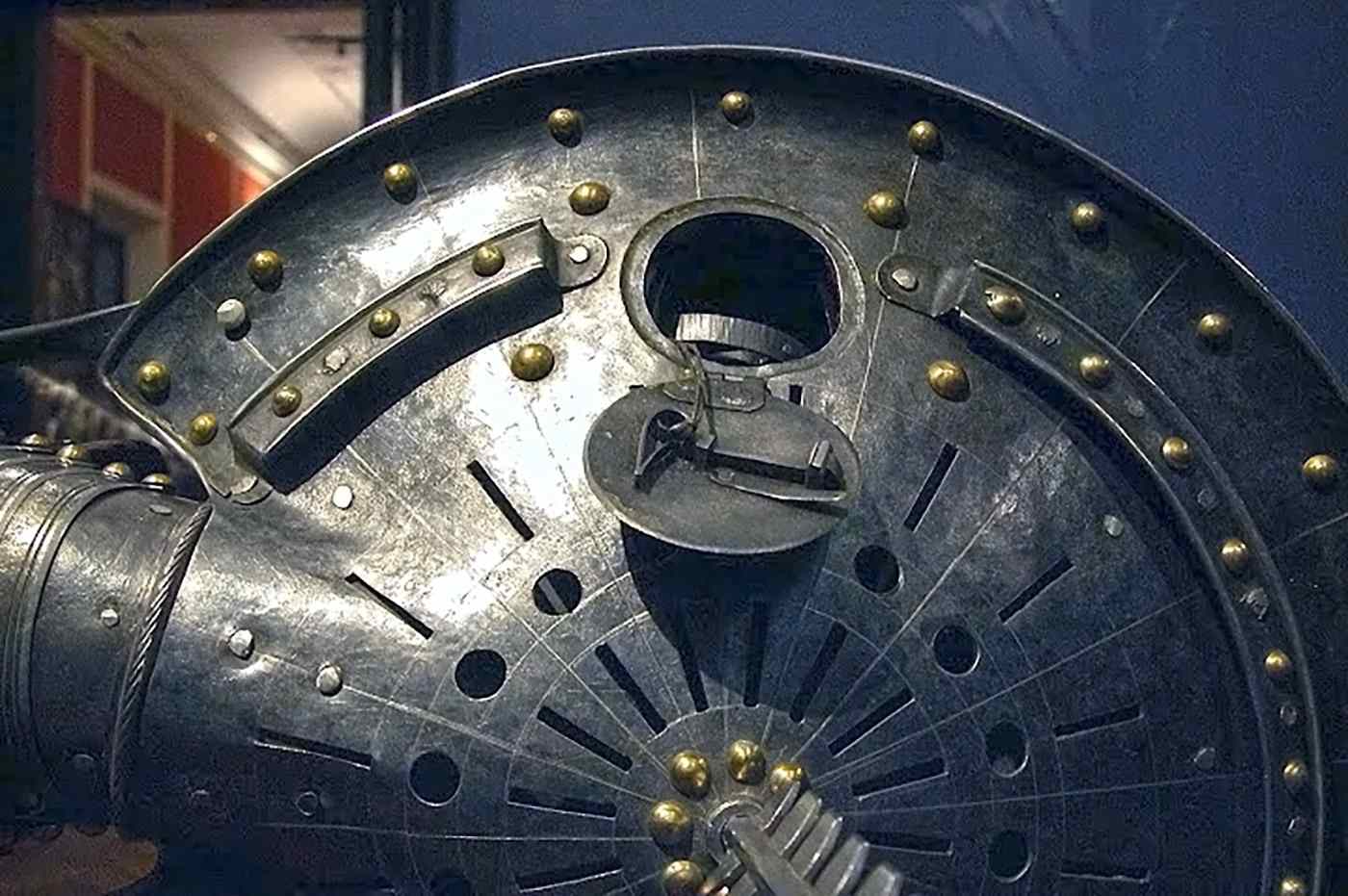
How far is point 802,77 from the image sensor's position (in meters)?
0.80

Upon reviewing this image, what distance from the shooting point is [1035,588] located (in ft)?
2.38

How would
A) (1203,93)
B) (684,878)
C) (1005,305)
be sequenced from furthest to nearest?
(1203,93), (1005,305), (684,878)

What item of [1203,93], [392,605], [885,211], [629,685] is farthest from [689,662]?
[1203,93]

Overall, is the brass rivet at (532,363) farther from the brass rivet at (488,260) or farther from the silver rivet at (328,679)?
the silver rivet at (328,679)

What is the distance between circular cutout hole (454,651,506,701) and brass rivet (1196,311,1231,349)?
0.36 m

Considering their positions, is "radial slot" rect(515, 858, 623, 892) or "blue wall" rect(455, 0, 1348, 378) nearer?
"radial slot" rect(515, 858, 623, 892)

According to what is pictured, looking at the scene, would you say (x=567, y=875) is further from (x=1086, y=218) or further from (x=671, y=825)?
(x=1086, y=218)

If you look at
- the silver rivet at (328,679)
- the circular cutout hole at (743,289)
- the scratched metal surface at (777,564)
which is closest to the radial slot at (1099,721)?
the scratched metal surface at (777,564)

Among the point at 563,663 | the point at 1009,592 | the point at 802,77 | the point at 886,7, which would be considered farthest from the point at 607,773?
the point at 886,7

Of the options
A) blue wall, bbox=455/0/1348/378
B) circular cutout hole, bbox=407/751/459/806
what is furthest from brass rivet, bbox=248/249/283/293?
blue wall, bbox=455/0/1348/378

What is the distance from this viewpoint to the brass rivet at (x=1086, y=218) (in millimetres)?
788

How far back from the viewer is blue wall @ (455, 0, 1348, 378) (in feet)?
3.45

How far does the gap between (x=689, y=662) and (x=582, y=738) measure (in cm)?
A: 5

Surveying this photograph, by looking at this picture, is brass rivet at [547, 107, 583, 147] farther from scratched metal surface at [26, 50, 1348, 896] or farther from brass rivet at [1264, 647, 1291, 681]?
brass rivet at [1264, 647, 1291, 681]
